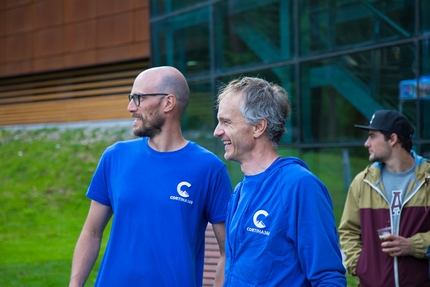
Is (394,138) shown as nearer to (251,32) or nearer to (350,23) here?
(350,23)

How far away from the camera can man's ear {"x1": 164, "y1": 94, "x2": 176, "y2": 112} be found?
357 centimetres

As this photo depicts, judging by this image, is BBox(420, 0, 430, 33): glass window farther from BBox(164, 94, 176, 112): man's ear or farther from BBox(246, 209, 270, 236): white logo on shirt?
BBox(246, 209, 270, 236): white logo on shirt

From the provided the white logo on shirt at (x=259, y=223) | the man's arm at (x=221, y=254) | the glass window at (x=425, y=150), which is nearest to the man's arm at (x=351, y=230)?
the man's arm at (x=221, y=254)

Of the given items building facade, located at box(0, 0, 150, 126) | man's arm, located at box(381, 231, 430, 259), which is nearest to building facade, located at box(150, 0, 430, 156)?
man's arm, located at box(381, 231, 430, 259)

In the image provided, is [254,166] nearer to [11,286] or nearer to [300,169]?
[300,169]

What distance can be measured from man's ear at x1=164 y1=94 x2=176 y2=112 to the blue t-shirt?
228 mm

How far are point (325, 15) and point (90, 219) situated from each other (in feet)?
23.4

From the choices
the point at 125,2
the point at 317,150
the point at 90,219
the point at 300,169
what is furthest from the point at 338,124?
the point at 125,2

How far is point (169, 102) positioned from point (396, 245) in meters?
1.84

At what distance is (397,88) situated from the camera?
8781mm

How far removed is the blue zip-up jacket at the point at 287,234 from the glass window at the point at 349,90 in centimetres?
631

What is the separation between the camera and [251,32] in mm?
11438

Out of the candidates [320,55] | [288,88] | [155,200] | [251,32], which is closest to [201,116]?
[251,32]

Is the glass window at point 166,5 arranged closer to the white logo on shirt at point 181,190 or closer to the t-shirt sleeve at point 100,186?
the t-shirt sleeve at point 100,186
